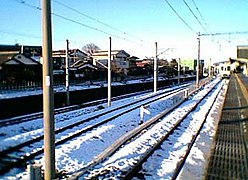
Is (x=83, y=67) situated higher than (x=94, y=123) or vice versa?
(x=83, y=67)

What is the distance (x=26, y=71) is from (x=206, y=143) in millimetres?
27926

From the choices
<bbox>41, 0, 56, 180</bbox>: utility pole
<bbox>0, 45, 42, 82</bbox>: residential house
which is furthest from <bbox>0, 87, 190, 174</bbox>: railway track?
<bbox>0, 45, 42, 82</bbox>: residential house

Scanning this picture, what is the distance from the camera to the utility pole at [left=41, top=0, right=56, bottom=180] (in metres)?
5.29

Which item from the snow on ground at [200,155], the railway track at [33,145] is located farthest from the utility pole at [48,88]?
the snow on ground at [200,155]

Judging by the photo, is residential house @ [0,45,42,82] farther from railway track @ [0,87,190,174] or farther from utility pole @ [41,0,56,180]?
utility pole @ [41,0,56,180]

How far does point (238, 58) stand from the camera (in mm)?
93750

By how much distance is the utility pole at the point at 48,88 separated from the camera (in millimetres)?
5285

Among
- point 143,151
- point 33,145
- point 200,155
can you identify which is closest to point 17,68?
point 33,145

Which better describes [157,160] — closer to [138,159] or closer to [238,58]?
[138,159]

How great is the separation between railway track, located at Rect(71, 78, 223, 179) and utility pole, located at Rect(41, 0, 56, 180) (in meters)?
0.74

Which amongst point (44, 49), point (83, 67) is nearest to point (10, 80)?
point (83, 67)

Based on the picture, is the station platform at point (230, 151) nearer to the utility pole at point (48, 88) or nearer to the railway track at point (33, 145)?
the utility pole at point (48, 88)

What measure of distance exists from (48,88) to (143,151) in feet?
12.5

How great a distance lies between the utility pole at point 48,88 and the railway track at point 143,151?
2.41ft
